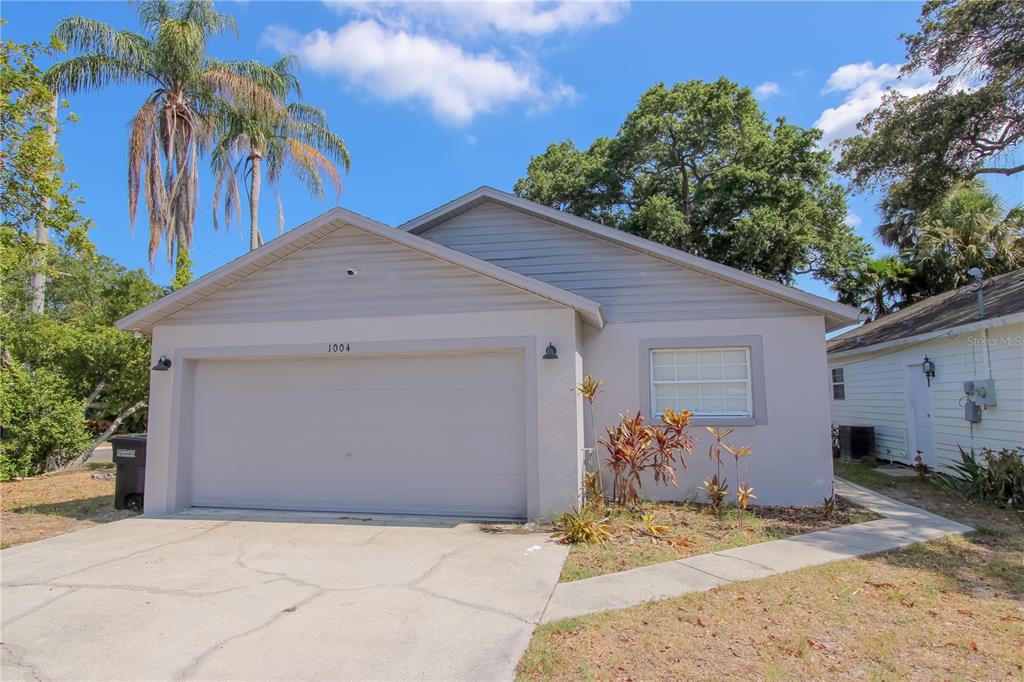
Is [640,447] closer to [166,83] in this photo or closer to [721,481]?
[721,481]

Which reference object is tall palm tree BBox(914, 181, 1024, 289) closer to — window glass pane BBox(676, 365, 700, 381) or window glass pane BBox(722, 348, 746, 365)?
window glass pane BBox(722, 348, 746, 365)

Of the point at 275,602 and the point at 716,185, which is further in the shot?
the point at 716,185

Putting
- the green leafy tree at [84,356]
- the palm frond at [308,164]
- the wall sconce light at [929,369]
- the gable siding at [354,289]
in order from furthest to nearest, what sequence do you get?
the palm frond at [308,164], the green leafy tree at [84,356], the wall sconce light at [929,369], the gable siding at [354,289]

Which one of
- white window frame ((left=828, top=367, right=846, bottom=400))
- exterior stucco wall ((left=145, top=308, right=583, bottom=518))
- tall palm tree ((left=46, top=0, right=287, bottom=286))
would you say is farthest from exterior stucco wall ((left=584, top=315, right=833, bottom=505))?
tall palm tree ((left=46, top=0, right=287, bottom=286))

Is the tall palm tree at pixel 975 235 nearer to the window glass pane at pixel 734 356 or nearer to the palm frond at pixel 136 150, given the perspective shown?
the window glass pane at pixel 734 356

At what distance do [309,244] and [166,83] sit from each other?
13.2 metres

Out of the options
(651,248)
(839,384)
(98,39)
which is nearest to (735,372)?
(651,248)

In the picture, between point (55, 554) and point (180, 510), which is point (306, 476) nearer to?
point (180, 510)

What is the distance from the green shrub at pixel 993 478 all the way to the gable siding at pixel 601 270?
3770mm

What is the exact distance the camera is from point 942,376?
1089cm

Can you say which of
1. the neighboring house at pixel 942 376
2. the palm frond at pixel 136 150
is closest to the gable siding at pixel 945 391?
the neighboring house at pixel 942 376

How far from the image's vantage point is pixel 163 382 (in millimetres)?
8234

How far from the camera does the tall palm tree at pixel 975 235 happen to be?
17719mm

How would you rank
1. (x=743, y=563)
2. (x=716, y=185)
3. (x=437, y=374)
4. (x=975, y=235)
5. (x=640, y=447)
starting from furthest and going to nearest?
(x=716, y=185) < (x=975, y=235) < (x=437, y=374) < (x=640, y=447) < (x=743, y=563)
